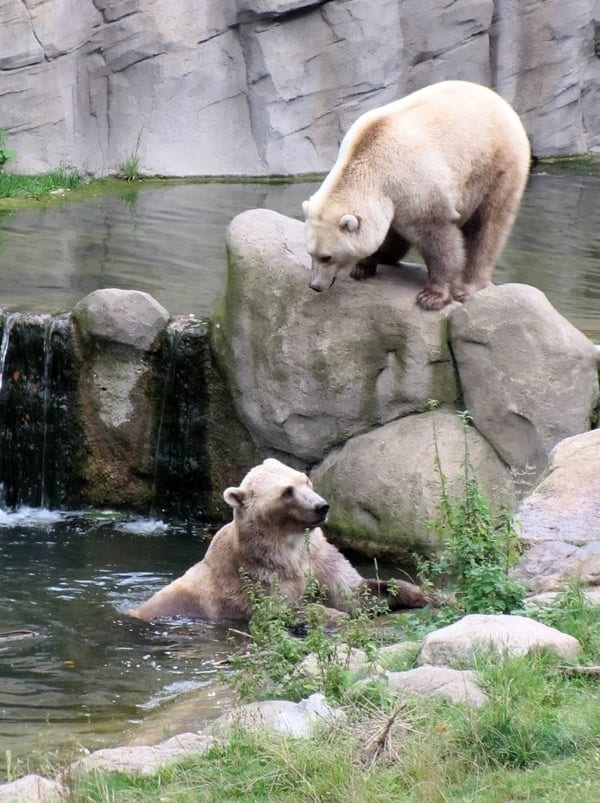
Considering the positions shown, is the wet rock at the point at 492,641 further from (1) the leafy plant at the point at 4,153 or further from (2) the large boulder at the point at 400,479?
(1) the leafy plant at the point at 4,153

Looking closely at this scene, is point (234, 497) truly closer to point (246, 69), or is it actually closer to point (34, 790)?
point (34, 790)

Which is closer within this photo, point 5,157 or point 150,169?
point 5,157

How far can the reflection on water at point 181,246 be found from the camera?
38.4 ft

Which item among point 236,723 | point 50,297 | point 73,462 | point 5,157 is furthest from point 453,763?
point 5,157

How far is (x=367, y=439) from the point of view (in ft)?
28.6

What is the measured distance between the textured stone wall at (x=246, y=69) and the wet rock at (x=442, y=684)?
14.2m

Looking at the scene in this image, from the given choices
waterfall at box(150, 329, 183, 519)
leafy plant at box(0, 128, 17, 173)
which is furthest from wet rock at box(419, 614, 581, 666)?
leafy plant at box(0, 128, 17, 173)

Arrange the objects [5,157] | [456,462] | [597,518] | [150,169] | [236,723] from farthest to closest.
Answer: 1. [150,169]
2. [5,157]
3. [456,462]
4. [597,518]
5. [236,723]

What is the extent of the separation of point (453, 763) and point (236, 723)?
80cm

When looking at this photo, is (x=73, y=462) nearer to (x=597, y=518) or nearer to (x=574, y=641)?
(x=597, y=518)

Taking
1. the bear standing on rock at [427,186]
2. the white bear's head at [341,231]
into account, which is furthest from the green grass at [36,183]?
the white bear's head at [341,231]

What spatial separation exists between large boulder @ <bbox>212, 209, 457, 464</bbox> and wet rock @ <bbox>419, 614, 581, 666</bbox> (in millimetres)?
3928

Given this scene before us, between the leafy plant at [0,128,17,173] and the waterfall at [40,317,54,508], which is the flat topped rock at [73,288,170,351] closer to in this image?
the waterfall at [40,317,54,508]

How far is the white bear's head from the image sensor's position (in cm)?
793
